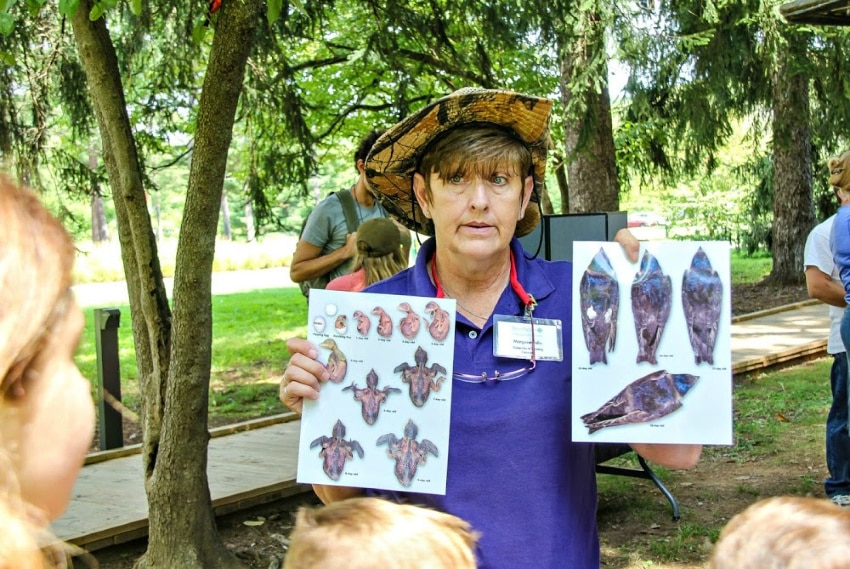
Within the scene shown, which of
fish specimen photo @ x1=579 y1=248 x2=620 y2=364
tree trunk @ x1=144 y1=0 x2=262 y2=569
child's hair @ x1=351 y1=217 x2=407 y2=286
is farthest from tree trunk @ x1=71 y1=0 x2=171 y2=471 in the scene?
fish specimen photo @ x1=579 y1=248 x2=620 y2=364

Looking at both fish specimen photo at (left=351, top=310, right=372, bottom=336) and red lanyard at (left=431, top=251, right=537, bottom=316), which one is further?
red lanyard at (left=431, top=251, right=537, bottom=316)

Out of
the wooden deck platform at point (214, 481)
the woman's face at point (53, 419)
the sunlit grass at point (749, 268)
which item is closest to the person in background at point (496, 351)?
the woman's face at point (53, 419)


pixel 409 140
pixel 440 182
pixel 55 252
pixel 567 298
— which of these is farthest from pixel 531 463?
pixel 55 252

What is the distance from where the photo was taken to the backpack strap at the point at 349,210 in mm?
5305

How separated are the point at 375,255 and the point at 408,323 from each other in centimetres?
227

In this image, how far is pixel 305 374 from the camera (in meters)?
2.02

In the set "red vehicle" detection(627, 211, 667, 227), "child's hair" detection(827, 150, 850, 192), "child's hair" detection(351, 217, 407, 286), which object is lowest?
"child's hair" detection(351, 217, 407, 286)

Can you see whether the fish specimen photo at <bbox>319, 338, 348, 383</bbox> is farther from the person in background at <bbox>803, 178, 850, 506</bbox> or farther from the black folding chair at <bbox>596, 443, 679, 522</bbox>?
the person in background at <bbox>803, 178, 850, 506</bbox>

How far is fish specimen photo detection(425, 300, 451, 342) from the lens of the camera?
208 centimetres

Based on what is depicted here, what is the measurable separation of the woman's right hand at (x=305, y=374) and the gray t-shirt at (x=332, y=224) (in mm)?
3265

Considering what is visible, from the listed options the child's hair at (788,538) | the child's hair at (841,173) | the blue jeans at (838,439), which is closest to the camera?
the child's hair at (788,538)

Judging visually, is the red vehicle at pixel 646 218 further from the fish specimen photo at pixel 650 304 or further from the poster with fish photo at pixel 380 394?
the poster with fish photo at pixel 380 394

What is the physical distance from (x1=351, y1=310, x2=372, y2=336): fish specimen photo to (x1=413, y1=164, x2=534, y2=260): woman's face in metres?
0.29

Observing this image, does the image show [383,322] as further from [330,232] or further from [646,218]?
[646,218]
